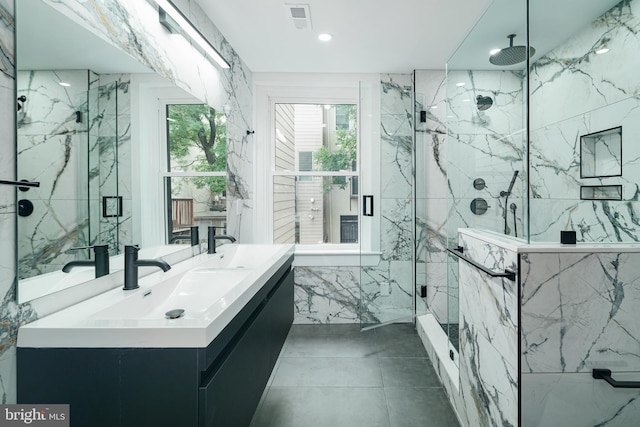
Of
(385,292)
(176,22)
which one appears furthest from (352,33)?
(385,292)

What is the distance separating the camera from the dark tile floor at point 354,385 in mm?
1896

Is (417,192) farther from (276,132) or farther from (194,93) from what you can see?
(194,93)

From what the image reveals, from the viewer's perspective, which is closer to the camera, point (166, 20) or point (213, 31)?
point (166, 20)

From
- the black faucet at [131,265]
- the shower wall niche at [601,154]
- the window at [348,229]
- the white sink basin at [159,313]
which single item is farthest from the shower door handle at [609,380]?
the window at [348,229]

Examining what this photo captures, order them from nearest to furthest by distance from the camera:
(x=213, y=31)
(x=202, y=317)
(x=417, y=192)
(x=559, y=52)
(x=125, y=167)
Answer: (x=202, y=317)
(x=125, y=167)
(x=559, y=52)
(x=213, y=31)
(x=417, y=192)

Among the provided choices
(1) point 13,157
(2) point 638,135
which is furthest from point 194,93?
(2) point 638,135

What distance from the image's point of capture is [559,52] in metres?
1.83

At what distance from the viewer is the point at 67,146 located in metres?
1.10

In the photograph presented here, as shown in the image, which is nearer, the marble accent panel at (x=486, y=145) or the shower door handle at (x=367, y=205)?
the marble accent panel at (x=486, y=145)

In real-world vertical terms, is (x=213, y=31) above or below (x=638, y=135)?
above

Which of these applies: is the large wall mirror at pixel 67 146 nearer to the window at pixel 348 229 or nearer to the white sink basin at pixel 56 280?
the white sink basin at pixel 56 280

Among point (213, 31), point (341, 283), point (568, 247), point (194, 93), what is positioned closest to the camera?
point (568, 247)

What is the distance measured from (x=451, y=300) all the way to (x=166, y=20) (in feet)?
7.87

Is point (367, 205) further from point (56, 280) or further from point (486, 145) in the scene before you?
point (56, 280)
